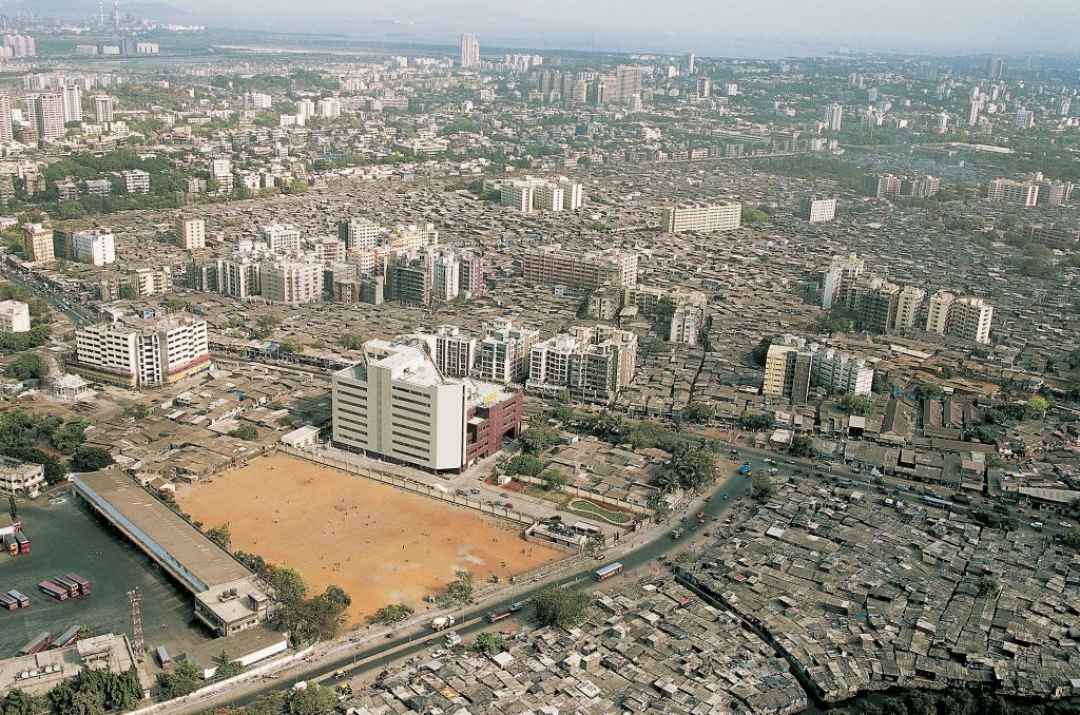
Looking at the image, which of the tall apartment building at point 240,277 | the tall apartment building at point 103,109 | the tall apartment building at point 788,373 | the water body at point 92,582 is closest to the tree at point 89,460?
the water body at point 92,582

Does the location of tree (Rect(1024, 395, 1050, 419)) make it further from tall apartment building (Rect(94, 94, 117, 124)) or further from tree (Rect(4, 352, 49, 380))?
tall apartment building (Rect(94, 94, 117, 124))

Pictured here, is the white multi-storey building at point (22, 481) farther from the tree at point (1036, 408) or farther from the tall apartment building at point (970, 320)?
the tall apartment building at point (970, 320)

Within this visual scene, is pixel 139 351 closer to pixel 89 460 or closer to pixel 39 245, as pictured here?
pixel 89 460

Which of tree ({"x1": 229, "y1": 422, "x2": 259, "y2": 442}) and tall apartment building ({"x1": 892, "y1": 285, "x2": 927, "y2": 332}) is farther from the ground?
tall apartment building ({"x1": 892, "y1": 285, "x2": 927, "y2": 332})

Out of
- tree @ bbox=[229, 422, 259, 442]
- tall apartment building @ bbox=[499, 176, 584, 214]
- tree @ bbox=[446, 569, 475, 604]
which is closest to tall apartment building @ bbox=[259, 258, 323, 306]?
tree @ bbox=[229, 422, 259, 442]

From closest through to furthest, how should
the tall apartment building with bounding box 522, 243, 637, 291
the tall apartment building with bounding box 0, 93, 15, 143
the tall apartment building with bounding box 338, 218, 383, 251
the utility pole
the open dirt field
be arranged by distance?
the utility pole
the open dirt field
the tall apartment building with bounding box 522, 243, 637, 291
the tall apartment building with bounding box 338, 218, 383, 251
the tall apartment building with bounding box 0, 93, 15, 143

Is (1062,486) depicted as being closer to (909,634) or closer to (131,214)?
(909,634)

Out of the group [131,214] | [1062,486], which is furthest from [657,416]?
[131,214]
